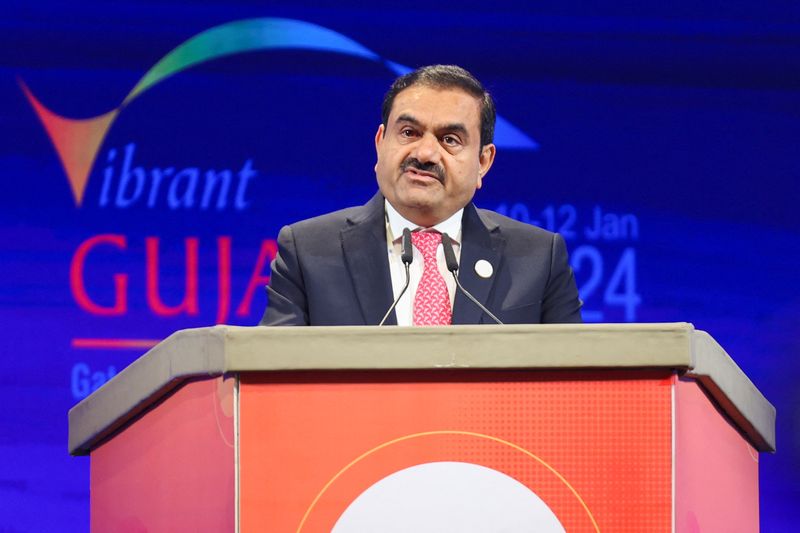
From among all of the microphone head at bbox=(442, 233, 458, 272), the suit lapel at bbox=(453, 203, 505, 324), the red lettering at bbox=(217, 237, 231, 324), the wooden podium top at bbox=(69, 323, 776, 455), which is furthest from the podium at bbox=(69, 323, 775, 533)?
the red lettering at bbox=(217, 237, 231, 324)

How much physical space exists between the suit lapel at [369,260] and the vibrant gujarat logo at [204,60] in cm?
119

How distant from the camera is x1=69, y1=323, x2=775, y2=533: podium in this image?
133 centimetres

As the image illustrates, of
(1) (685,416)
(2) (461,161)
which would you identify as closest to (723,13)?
(2) (461,161)

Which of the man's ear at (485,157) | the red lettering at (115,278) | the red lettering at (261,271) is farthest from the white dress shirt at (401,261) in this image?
the red lettering at (115,278)

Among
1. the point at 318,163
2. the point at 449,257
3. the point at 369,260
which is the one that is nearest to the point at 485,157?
the point at 369,260

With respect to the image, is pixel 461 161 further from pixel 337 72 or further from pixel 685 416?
pixel 337 72

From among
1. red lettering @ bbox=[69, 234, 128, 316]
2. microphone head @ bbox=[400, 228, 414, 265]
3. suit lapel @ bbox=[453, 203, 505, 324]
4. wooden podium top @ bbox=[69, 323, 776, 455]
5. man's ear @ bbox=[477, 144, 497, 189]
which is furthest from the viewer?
red lettering @ bbox=[69, 234, 128, 316]

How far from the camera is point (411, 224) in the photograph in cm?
213

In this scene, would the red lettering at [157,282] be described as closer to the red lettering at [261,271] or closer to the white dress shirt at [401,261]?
the red lettering at [261,271]

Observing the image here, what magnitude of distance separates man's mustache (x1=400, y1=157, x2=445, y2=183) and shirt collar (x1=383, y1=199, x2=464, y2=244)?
3.3 inches

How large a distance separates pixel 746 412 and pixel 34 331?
2076 millimetres

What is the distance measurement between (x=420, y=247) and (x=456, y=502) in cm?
77

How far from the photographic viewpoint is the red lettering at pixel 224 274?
3.16m

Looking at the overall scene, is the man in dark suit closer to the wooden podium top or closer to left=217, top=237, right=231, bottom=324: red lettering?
the wooden podium top
